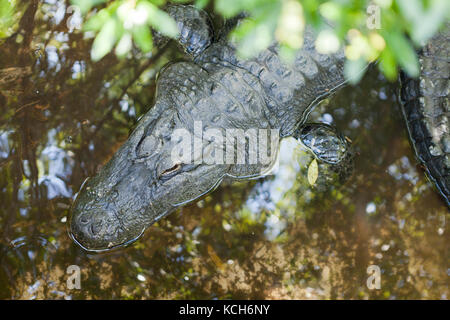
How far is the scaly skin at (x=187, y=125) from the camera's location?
3006mm

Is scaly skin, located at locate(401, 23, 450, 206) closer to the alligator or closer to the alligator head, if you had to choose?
the alligator

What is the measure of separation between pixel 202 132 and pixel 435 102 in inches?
78.5

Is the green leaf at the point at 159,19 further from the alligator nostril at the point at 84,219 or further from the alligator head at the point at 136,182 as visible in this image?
the alligator nostril at the point at 84,219

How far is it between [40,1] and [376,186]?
3.60m

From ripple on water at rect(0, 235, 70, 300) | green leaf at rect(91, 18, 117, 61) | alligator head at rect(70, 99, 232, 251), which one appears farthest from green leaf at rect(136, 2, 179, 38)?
ripple on water at rect(0, 235, 70, 300)

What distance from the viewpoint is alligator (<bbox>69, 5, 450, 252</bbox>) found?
118 inches

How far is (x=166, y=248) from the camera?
11.5 ft

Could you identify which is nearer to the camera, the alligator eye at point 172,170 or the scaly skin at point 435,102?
the alligator eye at point 172,170

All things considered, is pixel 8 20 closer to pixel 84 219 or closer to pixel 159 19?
pixel 84 219

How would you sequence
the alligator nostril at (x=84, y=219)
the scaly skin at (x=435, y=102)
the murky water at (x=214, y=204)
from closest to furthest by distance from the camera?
the alligator nostril at (x=84, y=219)
the scaly skin at (x=435, y=102)
the murky water at (x=214, y=204)

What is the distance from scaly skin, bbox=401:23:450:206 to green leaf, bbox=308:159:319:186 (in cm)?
95

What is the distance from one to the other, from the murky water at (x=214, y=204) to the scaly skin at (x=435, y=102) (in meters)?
0.29

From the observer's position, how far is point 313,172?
3670 millimetres

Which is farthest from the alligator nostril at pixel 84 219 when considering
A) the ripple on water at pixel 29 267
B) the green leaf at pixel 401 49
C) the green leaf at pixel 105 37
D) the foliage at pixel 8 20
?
the green leaf at pixel 401 49
